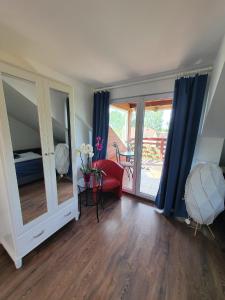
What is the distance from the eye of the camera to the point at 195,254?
158cm

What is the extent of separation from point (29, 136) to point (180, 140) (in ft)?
6.54

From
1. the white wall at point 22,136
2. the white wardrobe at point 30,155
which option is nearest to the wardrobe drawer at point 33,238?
the white wardrobe at point 30,155

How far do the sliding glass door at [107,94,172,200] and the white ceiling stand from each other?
26.9 inches

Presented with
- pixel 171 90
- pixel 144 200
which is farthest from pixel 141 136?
pixel 144 200

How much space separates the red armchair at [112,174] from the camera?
2518 mm

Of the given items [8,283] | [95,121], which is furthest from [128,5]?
[8,283]

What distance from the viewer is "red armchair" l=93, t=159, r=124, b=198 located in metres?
2.52

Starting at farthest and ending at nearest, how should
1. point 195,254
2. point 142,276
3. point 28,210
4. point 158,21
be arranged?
point 195,254, point 28,210, point 142,276, point 158,21

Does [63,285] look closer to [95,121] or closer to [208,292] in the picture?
[208,292]

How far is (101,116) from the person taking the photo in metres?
2.78

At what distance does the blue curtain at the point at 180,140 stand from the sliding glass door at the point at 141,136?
286 millimetres

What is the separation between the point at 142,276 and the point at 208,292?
0.59 meters

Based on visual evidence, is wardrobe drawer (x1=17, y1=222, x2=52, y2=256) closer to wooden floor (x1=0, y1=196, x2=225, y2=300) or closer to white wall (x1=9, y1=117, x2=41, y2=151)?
wooden floor (x1=0, y1=196, x2=225, y2=300)

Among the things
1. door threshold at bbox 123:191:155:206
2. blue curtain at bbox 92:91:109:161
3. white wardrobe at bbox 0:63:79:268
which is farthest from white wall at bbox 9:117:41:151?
door threshold at bbox 123:191:155:206
